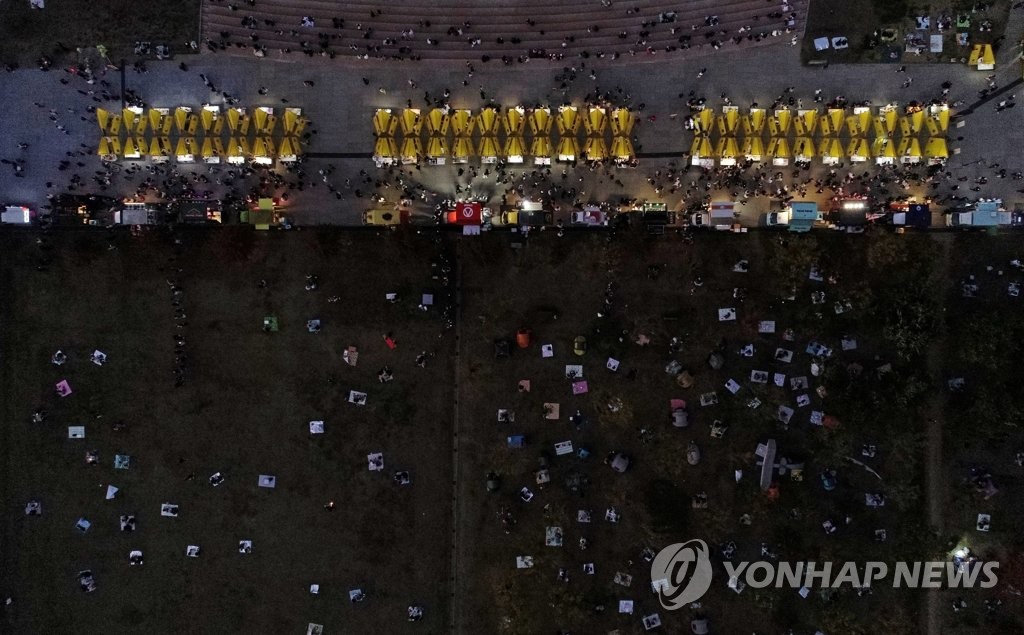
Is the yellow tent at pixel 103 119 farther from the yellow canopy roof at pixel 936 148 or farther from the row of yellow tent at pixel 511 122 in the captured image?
the yellow canopy roof at pixel 936 148

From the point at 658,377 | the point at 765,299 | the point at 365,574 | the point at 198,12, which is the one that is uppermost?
the point at 198,12

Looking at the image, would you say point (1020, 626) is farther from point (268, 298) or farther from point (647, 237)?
point (268, 298)

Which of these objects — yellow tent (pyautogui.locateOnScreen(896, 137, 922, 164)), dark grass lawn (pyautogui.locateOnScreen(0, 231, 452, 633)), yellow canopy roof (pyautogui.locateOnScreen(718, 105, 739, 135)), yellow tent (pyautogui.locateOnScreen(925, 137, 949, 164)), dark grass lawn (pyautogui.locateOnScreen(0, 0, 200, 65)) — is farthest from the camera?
dark grass lawn (pyautogui.locateOnScreen(0, 0, 200, 65))

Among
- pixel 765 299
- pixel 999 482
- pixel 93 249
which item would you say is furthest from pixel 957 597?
pixel 93 249

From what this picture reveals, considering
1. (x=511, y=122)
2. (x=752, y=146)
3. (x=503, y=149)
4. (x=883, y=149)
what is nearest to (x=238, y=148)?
(x=503, y=149)

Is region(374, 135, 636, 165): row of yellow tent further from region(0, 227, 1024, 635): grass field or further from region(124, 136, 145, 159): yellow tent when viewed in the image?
region(124, 136, 145, 159): yellow tent

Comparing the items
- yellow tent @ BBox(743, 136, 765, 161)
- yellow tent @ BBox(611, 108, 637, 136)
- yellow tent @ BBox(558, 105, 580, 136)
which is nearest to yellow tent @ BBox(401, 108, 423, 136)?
yellow tent @ BBox(558, 105, 580, 136)

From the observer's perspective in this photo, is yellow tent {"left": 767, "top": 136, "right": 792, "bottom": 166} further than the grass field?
No
